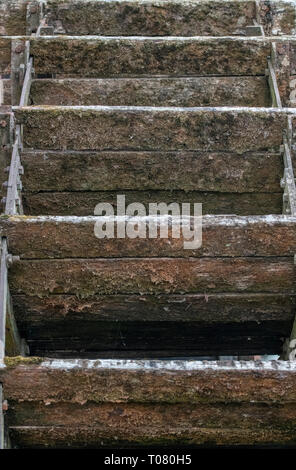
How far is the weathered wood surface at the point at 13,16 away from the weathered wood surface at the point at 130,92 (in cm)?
220

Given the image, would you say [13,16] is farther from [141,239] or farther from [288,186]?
[141,239]

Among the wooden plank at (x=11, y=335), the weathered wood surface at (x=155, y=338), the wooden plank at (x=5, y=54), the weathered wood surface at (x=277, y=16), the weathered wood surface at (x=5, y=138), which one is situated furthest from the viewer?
the weathered wood surface at (x=277, y=16)

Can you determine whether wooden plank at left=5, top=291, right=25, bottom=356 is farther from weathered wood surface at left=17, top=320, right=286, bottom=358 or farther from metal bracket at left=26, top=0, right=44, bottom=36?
metal bracket at left=26, top=0, right=44, bottom=36

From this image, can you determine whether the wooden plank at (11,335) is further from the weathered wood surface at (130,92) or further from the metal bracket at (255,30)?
the metal bracket at (255,30)

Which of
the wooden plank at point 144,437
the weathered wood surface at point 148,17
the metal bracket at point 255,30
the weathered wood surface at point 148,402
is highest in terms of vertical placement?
the weathered wood surface at point 148,17

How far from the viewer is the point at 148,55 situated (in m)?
7.59

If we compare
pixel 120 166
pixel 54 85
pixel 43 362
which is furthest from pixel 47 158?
pixel 43 362

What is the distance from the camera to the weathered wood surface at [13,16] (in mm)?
9031

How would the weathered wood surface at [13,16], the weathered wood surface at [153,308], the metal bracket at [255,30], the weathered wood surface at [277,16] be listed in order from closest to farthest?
the weathered wood surface at [153,308], the metal bracket at [255,30], the weathered wood surface at [277,16], the weathered wood surface at [13,16]

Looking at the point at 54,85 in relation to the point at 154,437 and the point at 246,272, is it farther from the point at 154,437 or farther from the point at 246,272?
the point at 154,437

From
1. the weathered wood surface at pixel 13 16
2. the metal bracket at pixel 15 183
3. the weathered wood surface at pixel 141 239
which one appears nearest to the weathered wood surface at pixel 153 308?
the weathered wood surface at pixel 141 239

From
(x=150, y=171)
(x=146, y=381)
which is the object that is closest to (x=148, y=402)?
(x=146, y=381)

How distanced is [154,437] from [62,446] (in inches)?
24.3

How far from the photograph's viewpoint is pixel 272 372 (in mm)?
4270
